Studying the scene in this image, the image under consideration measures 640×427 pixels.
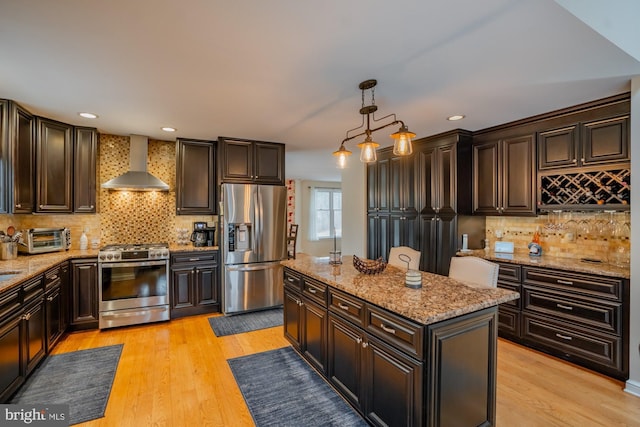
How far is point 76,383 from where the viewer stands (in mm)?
2498

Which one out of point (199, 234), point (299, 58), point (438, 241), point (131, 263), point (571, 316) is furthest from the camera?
point (199, 234)

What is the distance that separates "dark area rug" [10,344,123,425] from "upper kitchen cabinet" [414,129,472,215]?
3.98m

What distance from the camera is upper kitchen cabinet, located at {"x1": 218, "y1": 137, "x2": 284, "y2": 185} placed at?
14.0 feet

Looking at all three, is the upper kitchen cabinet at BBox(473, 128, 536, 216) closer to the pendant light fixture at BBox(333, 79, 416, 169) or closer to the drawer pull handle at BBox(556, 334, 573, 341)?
the drawer pull handle at BBox(556, 334, 573, 341)

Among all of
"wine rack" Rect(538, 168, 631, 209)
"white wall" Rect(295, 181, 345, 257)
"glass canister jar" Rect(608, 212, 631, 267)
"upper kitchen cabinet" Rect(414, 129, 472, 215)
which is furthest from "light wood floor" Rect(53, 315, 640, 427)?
"white wall" Rect(295, 181, 345, 257)

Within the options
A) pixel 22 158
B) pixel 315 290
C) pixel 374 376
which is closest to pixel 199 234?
pixel 22 158

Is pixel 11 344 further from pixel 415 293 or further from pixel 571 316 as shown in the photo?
pixel 571 316

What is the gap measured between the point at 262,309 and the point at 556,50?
4202 mm

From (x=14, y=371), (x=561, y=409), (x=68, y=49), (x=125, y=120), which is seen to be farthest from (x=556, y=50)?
(x=14, y=371)

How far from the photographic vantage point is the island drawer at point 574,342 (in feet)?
8.28

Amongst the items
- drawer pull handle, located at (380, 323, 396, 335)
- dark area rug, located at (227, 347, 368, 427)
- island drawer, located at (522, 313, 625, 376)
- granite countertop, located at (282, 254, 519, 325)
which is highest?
granite countertop, located at (282, 254, 519, 325)

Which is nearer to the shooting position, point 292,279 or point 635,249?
point 635,249

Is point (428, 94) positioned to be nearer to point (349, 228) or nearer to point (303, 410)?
point (303, 410)

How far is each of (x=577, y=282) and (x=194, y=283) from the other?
4.34 meters
